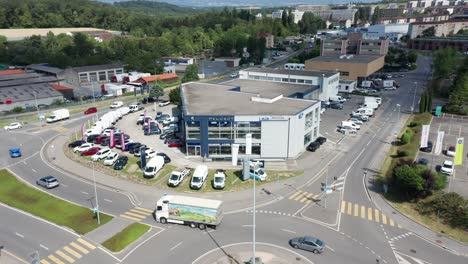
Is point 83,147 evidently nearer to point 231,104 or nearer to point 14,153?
point 14,153

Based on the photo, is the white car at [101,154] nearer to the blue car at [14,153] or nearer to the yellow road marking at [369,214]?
the blue car at [14,153]

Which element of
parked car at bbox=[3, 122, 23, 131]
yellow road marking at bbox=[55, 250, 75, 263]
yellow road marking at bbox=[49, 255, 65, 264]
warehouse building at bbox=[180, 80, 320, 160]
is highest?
warehouse building at bbox=[180, 80, 320, 160]

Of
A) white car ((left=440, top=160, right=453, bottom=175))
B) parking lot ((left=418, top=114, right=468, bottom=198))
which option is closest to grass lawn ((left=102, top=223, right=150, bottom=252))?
parking lot ((left=418, top=114, right=468, bottom=198))

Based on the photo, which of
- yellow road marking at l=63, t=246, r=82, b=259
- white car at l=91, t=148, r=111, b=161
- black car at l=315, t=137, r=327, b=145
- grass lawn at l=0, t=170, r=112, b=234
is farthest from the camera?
black car at l=315, t=137, r=327, b=145

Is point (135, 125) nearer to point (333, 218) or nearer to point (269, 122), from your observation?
point (269, 122)

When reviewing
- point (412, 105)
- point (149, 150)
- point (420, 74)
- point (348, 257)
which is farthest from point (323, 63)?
point (348, 257)

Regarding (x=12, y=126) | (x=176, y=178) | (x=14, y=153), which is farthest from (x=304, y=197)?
(x=12, y=126)

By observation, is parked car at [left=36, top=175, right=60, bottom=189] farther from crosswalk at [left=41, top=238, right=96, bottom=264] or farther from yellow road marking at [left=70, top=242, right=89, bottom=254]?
yellow road marking at [left=70, top=242, right=89, bottom=254]
